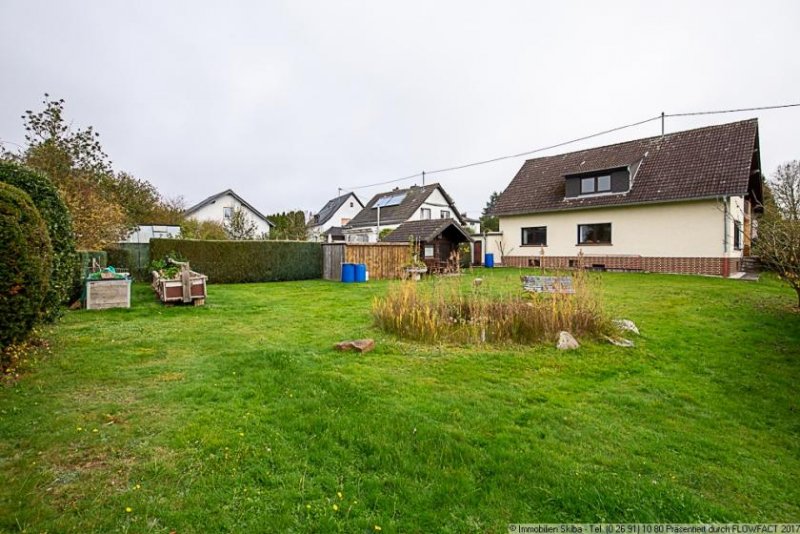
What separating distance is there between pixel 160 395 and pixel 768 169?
3350cm

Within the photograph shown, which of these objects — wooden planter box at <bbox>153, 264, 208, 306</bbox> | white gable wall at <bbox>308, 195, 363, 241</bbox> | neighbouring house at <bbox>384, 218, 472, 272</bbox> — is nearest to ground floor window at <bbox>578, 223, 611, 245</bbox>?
neighbouring house at <bbox>384, 218, 472, 272</bbox>

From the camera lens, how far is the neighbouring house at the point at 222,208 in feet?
117

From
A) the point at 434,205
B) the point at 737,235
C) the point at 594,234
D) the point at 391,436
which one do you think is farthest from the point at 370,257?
the point at 434,205

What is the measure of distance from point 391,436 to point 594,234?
20.1 meters

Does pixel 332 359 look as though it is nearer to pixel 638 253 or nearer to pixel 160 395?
pixel 160 395

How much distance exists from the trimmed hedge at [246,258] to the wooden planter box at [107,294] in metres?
6.23

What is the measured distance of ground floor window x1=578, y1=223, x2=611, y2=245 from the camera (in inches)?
786

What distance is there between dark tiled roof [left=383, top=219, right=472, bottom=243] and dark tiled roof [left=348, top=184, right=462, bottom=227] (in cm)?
1226

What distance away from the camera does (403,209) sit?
32875 mm

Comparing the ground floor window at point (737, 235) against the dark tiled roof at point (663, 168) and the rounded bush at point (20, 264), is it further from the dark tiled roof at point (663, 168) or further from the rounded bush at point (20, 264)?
the rounded bush at point (20, 264)

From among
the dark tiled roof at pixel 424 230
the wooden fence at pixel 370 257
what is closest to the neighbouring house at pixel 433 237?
the dark tiled roof at pixel 424 230

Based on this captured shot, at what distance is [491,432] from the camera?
325cm

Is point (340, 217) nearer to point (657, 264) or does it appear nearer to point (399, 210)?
point (399, 210)

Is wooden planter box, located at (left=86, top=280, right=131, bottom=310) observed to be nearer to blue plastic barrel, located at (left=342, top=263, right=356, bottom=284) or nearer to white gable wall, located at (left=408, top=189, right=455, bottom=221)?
blue plastic barrel, located at (left=342, top=263, right=356, bottom=284)
